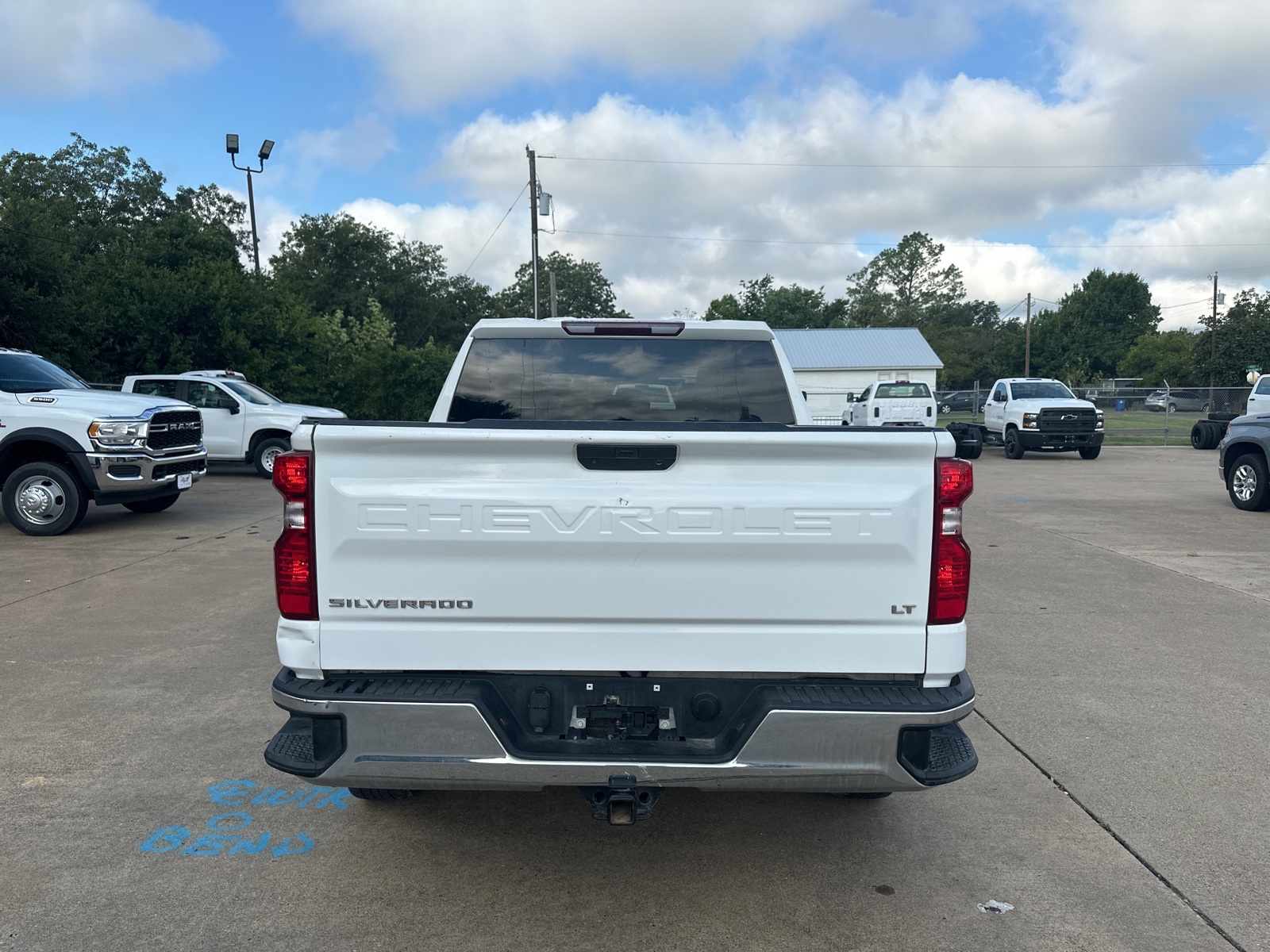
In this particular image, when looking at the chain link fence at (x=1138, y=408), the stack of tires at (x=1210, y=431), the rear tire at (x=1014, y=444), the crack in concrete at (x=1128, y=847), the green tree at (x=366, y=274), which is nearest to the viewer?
the crack in concrete at (x=1128, y=847)

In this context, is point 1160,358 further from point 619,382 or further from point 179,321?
point 619,382

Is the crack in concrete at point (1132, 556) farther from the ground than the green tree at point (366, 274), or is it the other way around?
the green tree at point (366, 274)

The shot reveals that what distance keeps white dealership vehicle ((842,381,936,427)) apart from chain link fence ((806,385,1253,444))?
148 centimetres

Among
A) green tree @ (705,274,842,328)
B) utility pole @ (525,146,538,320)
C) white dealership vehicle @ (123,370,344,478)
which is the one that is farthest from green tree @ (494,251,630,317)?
white dealership vehicle @ (123,370,344,478)

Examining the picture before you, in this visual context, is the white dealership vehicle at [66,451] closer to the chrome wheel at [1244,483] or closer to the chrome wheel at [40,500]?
the chrome wheel at [40,500]

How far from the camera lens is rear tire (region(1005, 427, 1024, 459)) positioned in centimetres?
2388

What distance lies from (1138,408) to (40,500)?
61632 millimetres

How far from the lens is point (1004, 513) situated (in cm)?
1321

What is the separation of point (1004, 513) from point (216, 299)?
59.6 feet

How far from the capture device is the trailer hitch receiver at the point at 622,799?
2.85m

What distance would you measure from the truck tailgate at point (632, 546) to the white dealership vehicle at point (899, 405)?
22669 mm

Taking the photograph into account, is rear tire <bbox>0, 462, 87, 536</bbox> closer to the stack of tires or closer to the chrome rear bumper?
the chrome rear bumper

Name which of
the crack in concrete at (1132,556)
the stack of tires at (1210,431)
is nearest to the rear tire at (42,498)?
the crack in concrete at (1132,556)

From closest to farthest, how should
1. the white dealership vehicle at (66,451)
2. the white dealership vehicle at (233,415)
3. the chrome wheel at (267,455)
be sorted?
the white dealership vehicle at (66,451), the white dealership vehicle at (233,415), the chrome wheel at (267,455)
